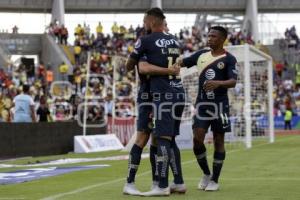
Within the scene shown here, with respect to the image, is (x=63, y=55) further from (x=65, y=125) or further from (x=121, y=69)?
(x=65, y=125)

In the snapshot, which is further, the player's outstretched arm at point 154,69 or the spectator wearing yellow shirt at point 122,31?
the spectator wearing yellow shirt at point 122,31

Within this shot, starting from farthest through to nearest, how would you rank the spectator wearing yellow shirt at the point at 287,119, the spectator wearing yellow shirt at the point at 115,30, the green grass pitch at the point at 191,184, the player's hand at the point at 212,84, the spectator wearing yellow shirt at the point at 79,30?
the spectator wearing yellow shirt at the point at 115,30, the spectator wearing yellow shirt at the point at 79,30, the spectator wearing yellow shirt at the point at 287,119, the player's hand at the point at 212,84, the green grass pitch at the point at 191,184

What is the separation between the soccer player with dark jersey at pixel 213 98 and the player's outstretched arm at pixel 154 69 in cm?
50

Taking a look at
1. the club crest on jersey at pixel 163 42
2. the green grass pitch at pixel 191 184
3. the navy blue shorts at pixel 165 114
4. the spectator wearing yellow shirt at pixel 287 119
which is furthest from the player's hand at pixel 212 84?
the spectator wearing yellow shirt at pixel 287 119

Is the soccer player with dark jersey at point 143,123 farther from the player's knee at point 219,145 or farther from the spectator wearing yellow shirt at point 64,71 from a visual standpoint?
the spectator wearing yellow shirt at point 64,71

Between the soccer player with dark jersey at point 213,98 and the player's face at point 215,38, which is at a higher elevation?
the player's face at point 215,38

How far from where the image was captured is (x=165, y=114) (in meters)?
8.70

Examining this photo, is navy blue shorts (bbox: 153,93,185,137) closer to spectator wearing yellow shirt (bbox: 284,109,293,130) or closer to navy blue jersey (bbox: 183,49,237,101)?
navy blue jersey (bbox: 183,49,237,101)

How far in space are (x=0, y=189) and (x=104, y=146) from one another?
13.6 metres

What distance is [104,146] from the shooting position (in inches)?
928

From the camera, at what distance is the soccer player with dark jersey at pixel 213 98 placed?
948 centimetres

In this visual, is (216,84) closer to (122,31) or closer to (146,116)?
(146,116)

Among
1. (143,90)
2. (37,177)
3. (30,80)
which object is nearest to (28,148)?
(37,177)

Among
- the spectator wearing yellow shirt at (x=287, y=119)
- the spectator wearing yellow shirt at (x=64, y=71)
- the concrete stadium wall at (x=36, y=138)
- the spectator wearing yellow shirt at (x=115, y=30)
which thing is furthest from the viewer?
the spectator wearing yellow shirt at (x=115, y=30)
